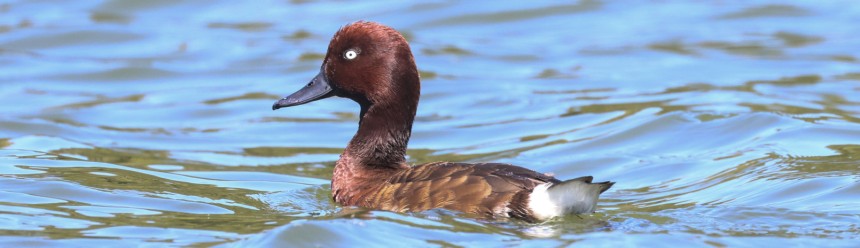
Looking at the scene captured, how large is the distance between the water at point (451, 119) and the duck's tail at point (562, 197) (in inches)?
3.9

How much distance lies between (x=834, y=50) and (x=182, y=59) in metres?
6.63

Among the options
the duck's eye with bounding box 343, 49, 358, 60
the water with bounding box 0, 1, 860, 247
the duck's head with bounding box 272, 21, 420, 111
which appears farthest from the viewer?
the duck's eye with bounding box 343, 49, 358, 60

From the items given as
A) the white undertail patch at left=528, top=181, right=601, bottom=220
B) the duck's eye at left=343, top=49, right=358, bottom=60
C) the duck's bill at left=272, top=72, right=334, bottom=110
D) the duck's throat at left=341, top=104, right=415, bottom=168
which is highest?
the duck's eye at left=343, top=49, right=358, bottom=60

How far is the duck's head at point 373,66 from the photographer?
802 cm

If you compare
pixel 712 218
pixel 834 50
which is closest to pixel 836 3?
pixel 834 50

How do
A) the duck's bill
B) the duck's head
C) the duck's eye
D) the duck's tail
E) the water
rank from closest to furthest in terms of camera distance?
the duck's tail, the water, the duck's head, the duck's eye, the duck's bill

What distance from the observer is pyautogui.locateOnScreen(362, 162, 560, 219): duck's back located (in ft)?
23.0

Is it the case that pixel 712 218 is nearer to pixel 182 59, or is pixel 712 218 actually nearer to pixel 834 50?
pixel 834 50

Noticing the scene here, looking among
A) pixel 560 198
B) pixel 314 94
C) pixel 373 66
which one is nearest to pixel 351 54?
pixel 373 66

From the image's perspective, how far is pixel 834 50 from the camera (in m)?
14.6

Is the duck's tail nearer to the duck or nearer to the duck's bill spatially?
the duck

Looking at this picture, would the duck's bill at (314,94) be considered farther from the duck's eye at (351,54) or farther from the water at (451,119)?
the water at (451,119)

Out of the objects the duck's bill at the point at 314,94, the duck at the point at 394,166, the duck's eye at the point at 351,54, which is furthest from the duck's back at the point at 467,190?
the duck's bill at the point at 314,94

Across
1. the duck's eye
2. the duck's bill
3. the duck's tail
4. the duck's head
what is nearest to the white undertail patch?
the duck's tail
